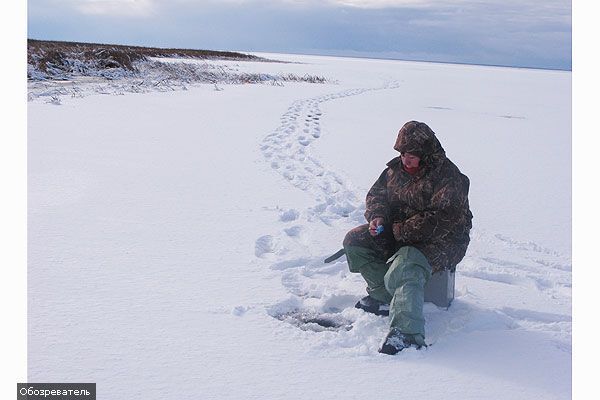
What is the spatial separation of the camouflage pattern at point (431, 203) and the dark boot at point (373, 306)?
0.33 metres

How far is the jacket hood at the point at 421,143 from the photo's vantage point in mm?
2854

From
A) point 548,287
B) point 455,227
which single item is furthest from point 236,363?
point 548,287

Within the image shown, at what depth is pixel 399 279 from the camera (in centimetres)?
276

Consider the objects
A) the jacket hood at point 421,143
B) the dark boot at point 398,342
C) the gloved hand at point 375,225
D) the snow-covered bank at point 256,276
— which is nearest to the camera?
the snow-covered bank at point 256,276

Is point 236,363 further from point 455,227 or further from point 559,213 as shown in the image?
point 559,213

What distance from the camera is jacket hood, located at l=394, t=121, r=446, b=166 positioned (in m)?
2.85

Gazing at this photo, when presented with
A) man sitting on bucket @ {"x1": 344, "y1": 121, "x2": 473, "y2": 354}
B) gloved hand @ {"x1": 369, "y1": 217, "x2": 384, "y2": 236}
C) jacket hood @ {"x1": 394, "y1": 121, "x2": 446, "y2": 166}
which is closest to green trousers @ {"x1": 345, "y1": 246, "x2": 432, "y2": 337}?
man sitting on bucket @ {"x1": 344, "y1": 121, "x2": 473, "y2": 354}

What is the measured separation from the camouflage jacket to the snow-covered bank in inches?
16.2

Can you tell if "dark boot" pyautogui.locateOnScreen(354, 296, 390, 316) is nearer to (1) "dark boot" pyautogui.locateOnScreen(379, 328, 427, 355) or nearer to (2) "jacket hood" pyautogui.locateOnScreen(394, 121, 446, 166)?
(1) "dark boot" pyautogui.locateOnScreen(379, 328, 427, 355)

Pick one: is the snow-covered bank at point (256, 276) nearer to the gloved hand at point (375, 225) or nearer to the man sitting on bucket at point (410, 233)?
the man sitting on bucket at point (410, 233)

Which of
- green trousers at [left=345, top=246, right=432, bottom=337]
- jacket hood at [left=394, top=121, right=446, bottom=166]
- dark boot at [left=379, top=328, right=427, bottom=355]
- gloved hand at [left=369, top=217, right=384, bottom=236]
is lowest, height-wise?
dark boot at [left=379, top=328, right=427, bottom=355]

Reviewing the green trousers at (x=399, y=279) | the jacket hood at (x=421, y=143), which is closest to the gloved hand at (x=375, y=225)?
the green trousers at (x=399, y=279)

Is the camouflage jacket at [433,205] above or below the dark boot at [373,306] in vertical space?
above

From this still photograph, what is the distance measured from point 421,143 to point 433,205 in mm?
311
